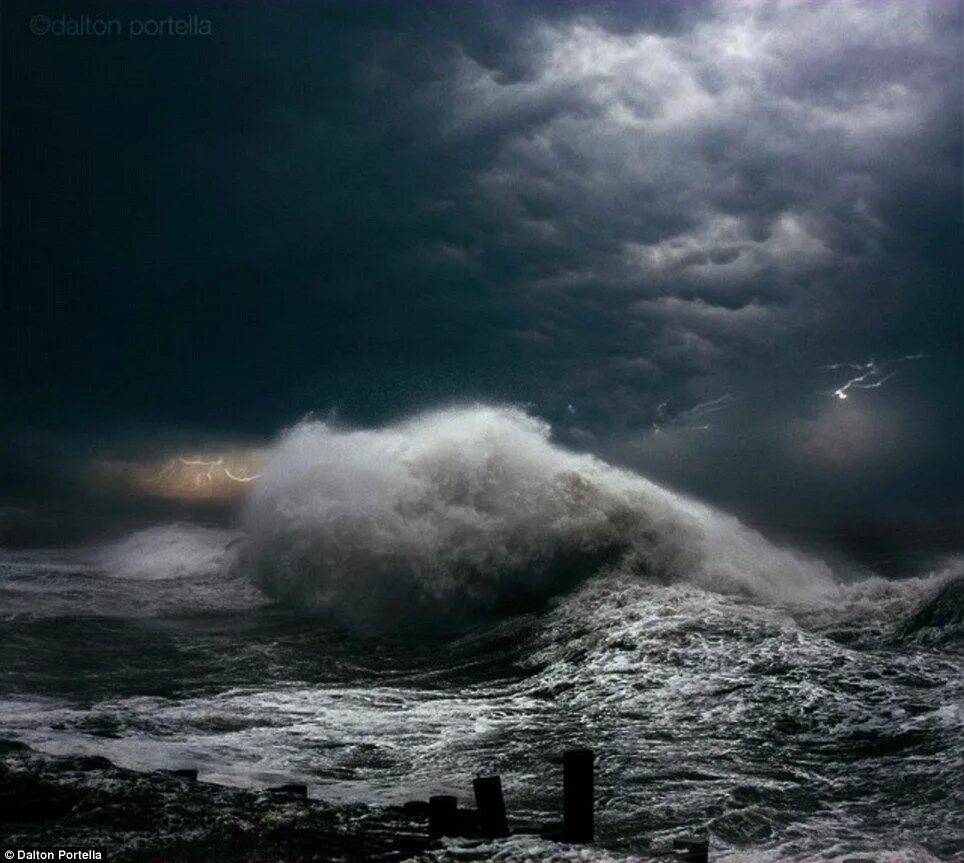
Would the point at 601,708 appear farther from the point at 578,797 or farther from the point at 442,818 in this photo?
the point at 442,818

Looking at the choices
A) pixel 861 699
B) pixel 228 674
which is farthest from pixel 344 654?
pixel 861 699

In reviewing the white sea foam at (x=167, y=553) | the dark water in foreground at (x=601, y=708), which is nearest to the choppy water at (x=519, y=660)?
the dark water in foreground at (x=601, y=708)

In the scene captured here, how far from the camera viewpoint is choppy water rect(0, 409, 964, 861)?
877 centimetres

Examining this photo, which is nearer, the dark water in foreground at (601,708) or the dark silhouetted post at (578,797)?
the dark silhouetted post at (578,797)

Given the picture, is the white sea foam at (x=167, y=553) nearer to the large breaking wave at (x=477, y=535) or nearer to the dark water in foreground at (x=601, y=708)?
the large breaking wave at (x=477, y=535)

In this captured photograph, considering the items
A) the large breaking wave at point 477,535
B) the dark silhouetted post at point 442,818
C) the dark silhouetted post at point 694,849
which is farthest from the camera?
the large breaking wave at point 477,535

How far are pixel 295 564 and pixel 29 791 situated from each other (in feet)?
59.8

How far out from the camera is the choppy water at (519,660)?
Answer: 8.77 m

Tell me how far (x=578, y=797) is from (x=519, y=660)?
917 centimetres

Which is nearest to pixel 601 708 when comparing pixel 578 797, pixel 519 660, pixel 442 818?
pixel 519 660

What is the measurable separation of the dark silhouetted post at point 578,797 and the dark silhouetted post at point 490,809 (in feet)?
1.68

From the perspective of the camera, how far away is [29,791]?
676 centimetres

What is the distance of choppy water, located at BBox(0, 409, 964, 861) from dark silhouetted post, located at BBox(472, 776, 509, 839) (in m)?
0.20

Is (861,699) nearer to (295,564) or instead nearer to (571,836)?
(571,836)
